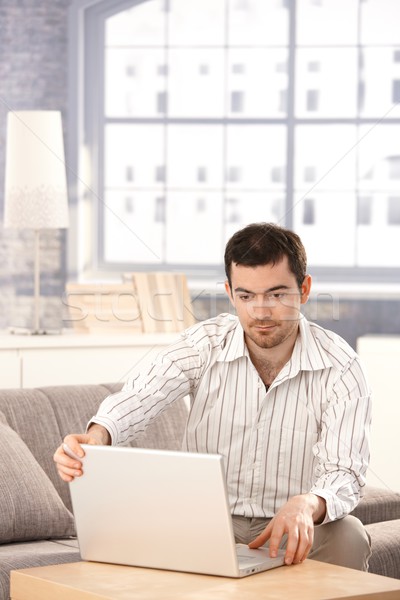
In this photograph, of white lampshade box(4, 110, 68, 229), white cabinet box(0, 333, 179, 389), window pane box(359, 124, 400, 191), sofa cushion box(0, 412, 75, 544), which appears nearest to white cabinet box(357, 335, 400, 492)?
window pane box(359, 124, 400, 191)

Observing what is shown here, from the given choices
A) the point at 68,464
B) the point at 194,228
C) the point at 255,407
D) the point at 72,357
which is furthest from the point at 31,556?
the point at 194,228

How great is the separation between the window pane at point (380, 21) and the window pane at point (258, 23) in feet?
1.24

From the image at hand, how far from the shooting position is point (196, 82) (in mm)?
5629

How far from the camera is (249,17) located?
555 centimetres

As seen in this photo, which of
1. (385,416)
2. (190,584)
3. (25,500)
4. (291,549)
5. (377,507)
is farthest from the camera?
(385,416)

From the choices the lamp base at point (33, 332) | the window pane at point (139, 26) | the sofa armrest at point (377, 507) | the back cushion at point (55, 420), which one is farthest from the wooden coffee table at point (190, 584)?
the window pane at point (139, 26)

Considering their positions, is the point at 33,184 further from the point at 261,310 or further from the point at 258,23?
the point at 261,310

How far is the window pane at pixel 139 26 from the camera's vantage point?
18.4 feet

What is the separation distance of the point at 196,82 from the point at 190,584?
13.8 ft

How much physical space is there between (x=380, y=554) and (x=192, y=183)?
10.3ft

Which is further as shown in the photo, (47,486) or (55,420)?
(55,420)

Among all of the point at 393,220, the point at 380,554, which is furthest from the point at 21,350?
the point at 393,220

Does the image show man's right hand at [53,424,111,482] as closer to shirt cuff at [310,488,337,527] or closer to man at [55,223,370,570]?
man at [55,223,370,570]

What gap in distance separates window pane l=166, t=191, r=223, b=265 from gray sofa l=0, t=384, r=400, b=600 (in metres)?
2.47
